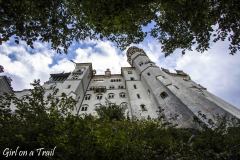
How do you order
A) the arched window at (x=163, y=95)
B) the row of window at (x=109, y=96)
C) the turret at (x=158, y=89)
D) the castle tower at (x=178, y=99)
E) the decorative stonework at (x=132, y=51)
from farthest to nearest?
the decorative stonework at (x=132, y=51) → the row of window at (x=109, y=96) → the arched window at (x=163, y=95) → the turret at (x=158, y=89) → the castle tower at (x=178, y=99)

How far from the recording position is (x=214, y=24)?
1203 centimetres

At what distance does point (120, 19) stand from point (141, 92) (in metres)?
31.3

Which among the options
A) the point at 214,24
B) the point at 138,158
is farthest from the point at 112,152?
the point at 214,24

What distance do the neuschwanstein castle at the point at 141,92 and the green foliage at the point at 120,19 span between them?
15725 mm

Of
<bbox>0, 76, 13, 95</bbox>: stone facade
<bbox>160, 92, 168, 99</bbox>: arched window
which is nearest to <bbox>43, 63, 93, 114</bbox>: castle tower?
<bbox>0, 76, 13, 95</bbox>: stone facade

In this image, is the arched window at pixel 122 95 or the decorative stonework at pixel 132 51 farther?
the decorative stonework at pixel 132 51

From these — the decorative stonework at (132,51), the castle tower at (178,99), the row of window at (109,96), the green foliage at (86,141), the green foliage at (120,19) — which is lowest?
the green foliage at (86,141)

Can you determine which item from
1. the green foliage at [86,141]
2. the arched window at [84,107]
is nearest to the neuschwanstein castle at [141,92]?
the arched window at [84,107]

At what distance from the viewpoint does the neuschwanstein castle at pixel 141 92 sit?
30.9 meters

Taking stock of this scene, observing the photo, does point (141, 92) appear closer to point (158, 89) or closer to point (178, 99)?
point (158, 89)

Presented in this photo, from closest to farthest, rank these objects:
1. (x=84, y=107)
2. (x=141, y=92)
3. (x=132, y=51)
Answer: (x=84, y=107) → (x=141, y=92) → (x=132, y=51)

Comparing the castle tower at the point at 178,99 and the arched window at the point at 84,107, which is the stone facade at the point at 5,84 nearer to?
the arched window at the point at 84,107

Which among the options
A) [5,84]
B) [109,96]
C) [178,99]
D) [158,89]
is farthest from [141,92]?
[5,84]

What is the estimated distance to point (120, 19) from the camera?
11445 millimetres
